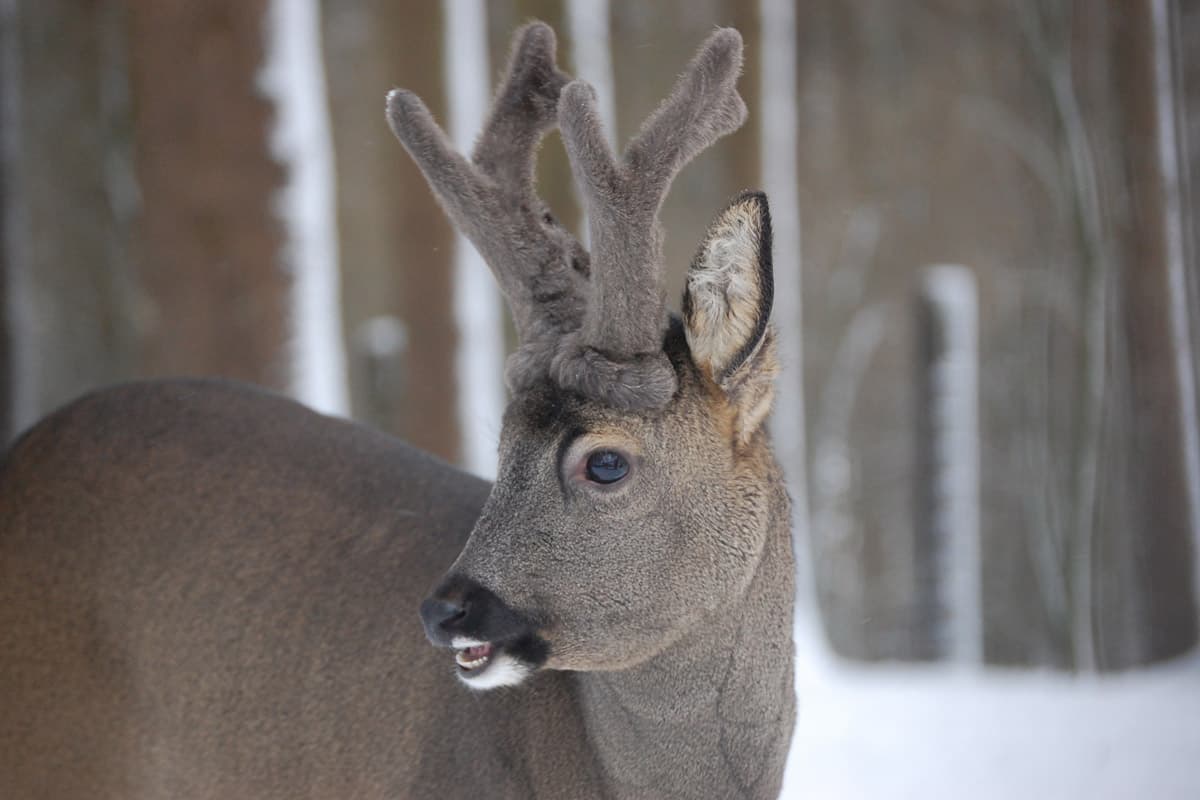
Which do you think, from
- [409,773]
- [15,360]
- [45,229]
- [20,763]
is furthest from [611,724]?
[45,229]

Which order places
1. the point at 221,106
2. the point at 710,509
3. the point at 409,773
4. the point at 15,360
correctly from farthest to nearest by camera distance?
the point at 15,360 < the point at 221,106 < the point at 409,773 < the point at 710,509

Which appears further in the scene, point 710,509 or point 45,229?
point 45,229

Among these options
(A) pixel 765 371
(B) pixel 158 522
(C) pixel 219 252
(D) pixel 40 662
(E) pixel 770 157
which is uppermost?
(E) pixel 770 157

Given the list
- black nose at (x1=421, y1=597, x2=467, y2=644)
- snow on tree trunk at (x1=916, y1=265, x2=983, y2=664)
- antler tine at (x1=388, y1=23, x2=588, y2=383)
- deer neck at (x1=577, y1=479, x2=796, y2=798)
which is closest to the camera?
black nose at (x1=421, y1=597, x2=467, y2=644)

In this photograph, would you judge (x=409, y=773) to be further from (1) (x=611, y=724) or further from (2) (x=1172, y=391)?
(2) (x=1172, y=391)

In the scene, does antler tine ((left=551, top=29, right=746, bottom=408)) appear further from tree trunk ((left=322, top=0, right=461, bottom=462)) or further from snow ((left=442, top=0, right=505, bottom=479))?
tree trunk ((left=322, top=0, right=461, bottom=462))

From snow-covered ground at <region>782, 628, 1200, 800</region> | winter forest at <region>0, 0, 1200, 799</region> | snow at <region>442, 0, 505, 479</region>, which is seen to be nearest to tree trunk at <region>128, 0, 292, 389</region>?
winter forest at <region>0, 0, 1200, 799</region>

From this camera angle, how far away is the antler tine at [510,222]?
364cm

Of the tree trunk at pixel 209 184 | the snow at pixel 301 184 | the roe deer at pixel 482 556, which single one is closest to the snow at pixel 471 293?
the snow at pixel 301 184

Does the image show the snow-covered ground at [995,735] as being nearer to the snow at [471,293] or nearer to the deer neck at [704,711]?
the snow at [471,293]

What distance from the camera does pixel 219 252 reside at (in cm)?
692

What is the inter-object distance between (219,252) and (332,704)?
12.1 ft

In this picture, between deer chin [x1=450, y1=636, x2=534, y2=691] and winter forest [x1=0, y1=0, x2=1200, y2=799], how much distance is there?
1.10 metres

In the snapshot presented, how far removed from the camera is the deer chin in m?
3.25
